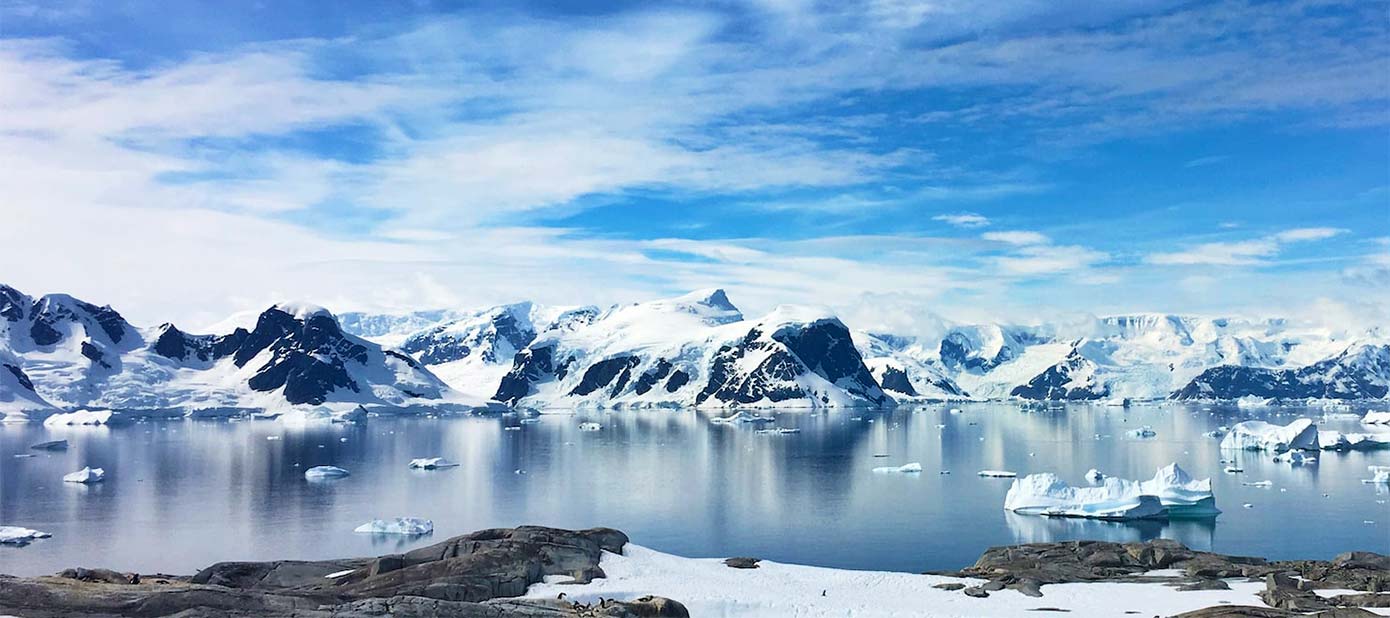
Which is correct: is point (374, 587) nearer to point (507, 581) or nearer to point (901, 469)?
point (507, 581)

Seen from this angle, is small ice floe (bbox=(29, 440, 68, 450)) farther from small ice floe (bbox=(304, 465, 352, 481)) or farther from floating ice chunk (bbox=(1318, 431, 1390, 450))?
floating ice chunk (bbox=(1318, 431, 1390, 450))

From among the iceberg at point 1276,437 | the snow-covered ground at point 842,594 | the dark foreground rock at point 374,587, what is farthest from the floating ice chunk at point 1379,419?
the dark foreground rock at point 374,587

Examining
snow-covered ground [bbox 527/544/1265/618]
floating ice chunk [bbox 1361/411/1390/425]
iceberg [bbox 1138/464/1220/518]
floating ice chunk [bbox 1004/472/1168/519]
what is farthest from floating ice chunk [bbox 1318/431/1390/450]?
snow-covered ground [bbox 527/544/1265/618]

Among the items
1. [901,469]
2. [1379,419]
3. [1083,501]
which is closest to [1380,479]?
[1083,501]

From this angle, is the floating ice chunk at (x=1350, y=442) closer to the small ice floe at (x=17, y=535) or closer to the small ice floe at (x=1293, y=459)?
the small ice floe at (x=1293, y=459)

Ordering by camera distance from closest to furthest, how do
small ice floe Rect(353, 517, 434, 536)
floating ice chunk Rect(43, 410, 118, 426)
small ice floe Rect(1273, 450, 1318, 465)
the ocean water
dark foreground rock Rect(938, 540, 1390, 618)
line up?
dark foreground rock Rect(938, 540, 1390, 618)
the ocean water
small ice floe Rect(353, 517, 434, 536)
small ice floe Rect(1273, 450, 1318, 465)
floating ice chunk Rect(43, 410, 118, 426)

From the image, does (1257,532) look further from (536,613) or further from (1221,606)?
(536,613)
